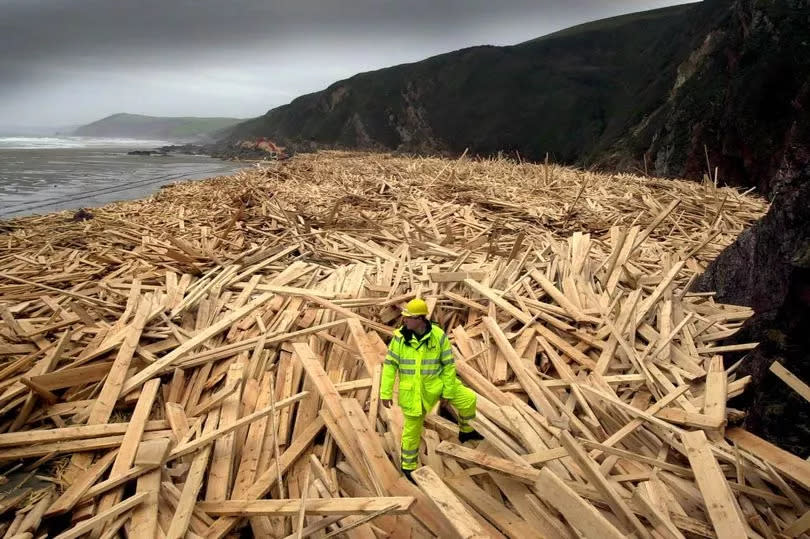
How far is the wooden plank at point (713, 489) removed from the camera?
2348mm

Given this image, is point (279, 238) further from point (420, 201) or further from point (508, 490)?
point (508, 490)

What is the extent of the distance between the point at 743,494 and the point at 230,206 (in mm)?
10701

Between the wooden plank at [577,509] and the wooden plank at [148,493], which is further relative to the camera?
the wooden plank at [148,493]

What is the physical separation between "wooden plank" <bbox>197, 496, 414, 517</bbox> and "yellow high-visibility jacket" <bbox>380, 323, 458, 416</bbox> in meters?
0.76

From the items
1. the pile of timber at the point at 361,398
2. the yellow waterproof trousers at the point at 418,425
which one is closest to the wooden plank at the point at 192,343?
the pile of timber at the point at 361,398

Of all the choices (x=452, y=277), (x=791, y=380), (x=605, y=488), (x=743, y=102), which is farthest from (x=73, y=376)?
(x=743, y=102)

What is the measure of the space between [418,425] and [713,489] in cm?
177

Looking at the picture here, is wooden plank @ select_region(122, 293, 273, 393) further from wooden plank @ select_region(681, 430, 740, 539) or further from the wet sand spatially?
the wet sand

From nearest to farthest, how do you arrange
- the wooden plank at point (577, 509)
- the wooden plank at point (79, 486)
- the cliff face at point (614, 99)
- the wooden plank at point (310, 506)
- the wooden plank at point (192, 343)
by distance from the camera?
the wooden plank at point (577, 509)
the wooden plank at point (310, 506)
the wooden plank at point (79, 486)
the wooden plank at point (192, 343)
the cliff face at point (614, 99)

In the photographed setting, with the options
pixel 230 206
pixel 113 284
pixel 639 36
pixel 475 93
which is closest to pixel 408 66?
pixel 475 93

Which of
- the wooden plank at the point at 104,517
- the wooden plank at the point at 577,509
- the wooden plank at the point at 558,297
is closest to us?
the wooden plank at the point at 577,509

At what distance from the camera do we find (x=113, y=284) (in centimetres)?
598

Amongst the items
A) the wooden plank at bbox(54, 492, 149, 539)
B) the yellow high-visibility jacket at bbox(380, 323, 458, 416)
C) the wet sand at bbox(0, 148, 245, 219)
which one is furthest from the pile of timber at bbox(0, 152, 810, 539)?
the wet sand at bbox(0, 148, 245, 219)

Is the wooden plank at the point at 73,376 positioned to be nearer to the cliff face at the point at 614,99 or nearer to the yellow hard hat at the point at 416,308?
the yellow hard hat at the point at 416,308
